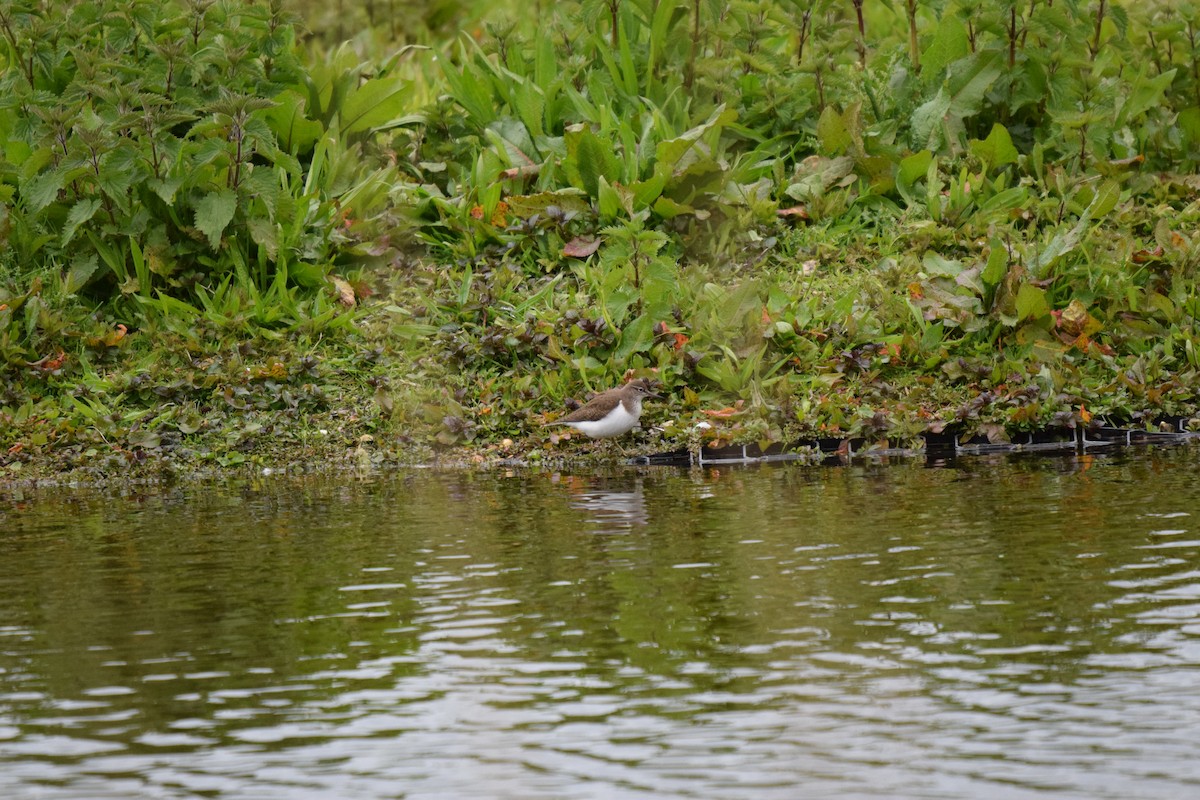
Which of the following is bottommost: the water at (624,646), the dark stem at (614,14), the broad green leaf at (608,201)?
the water at (624,646)

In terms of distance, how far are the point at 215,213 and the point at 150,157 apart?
0.55 meters

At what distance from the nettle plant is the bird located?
8.66 ft

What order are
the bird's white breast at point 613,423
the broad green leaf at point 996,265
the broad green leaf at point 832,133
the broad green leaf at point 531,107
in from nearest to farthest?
the bird's white breast at point 613,423 < the broad green leaf at point 996,265 < the broad green leaf at point 832,133 < the broad green leaf at point 531,107

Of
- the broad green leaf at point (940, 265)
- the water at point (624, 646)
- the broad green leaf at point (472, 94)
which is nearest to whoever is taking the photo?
the water at point (624, 646)

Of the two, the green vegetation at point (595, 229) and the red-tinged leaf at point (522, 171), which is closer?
the green vegetation at point (595, 229)

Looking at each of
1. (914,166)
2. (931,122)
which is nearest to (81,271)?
(914,166)

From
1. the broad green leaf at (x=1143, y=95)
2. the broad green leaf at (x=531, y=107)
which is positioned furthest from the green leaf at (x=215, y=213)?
the broad green leaf at (x=1143, y=95)

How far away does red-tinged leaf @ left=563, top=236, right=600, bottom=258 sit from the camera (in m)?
11.3

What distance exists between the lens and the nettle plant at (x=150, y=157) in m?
10.6

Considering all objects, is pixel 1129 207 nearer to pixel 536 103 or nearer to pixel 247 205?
pixel 536 103

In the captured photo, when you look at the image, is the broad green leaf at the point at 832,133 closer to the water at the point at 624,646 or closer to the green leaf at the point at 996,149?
the green leaf at the point at 996,149

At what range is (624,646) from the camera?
527 cm

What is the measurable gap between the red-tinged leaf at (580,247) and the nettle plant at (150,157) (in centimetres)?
163

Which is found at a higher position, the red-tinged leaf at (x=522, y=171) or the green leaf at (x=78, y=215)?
the red-tinged leaf at (x=522, y=171)
